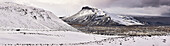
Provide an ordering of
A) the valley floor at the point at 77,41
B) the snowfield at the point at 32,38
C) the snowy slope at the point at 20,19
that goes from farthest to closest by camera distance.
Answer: the snowy slope at the point at 20,19 → the snowfield at the point at 32,38 → the valley floor at the point at 77,41

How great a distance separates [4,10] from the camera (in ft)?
353

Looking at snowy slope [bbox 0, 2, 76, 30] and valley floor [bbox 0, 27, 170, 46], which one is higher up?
valley floor [bbox 0, 27, 170, 46]

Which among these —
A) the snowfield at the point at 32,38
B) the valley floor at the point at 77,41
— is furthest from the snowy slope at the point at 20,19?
the valley floor at the point at 77,41

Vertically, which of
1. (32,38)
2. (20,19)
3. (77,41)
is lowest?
(20,19)

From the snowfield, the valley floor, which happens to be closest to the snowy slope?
the snowfield

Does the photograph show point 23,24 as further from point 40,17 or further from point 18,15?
point 40,17

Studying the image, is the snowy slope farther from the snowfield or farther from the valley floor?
the valley floor

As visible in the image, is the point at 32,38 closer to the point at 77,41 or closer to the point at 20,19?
the point at 77,41

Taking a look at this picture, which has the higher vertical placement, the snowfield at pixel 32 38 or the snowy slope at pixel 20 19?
the snowfield at pixel 32 38

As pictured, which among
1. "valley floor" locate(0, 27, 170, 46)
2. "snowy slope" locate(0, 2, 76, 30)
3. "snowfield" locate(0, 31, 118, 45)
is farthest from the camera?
"snowy slope" locate(0, 2, 76, 30)

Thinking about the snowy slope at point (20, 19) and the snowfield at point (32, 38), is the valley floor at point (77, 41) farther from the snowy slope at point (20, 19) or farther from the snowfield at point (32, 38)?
the snowy slope at point (20, 19)

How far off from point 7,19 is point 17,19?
224 inches

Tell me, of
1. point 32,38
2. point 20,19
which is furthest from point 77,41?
point 20,19

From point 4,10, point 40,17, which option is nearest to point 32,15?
point 40,17
